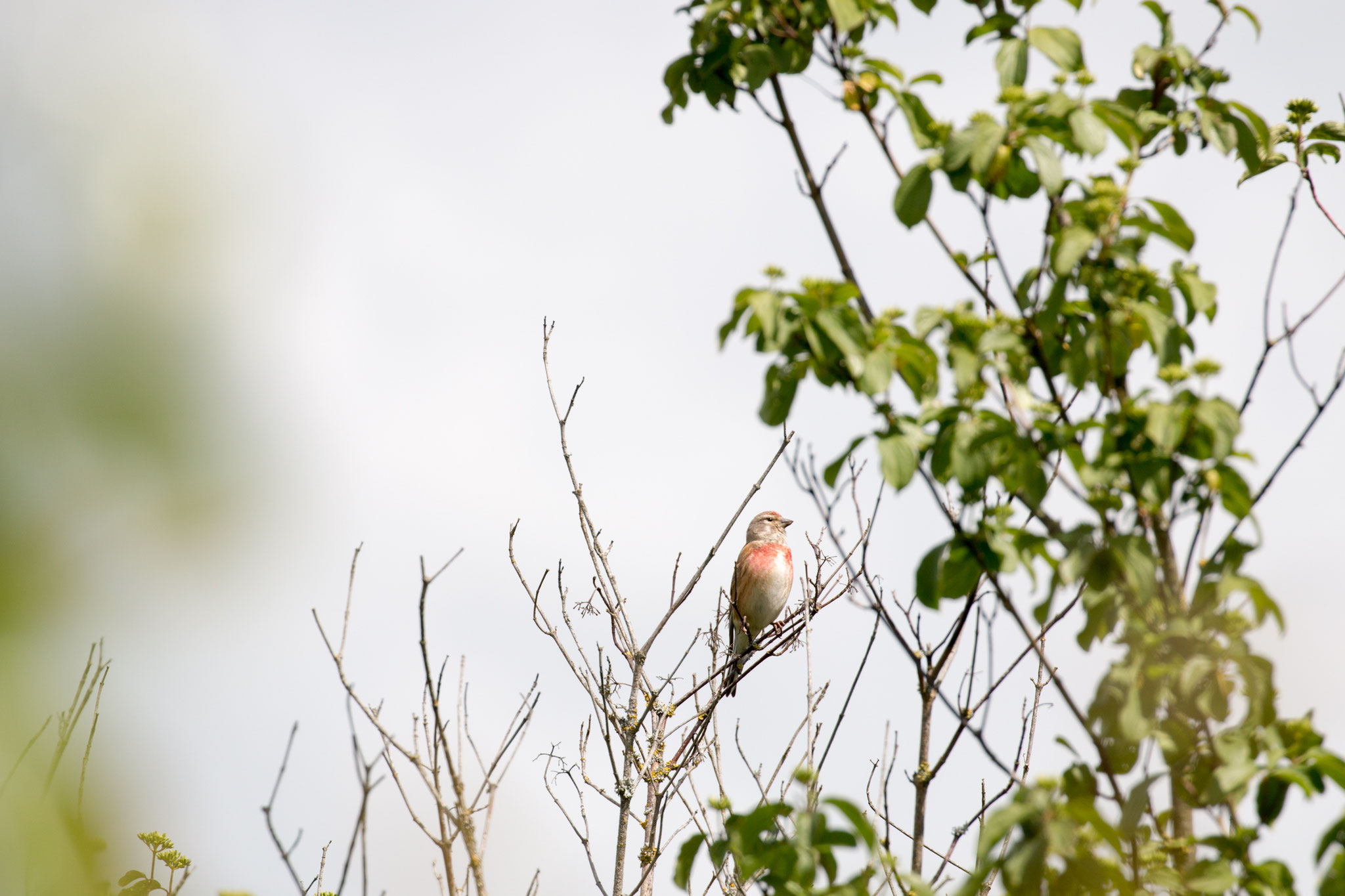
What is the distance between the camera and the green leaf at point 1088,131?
89.5 inches

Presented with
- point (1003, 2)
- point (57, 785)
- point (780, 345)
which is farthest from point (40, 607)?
point (1003, 2)

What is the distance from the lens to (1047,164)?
232cm

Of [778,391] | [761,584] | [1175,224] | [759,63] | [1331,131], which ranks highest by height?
[761,584]

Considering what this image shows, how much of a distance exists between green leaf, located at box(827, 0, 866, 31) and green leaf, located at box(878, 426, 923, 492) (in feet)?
3.15

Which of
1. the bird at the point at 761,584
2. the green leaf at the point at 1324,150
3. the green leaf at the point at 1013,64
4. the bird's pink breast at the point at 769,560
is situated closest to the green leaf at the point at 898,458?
the green leaf at the point at 1013,64

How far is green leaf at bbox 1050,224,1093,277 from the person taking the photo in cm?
230

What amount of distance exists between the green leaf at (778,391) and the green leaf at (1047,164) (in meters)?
0.67

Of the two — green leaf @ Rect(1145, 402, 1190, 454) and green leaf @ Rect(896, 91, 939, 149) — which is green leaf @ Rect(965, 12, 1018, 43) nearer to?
green leaf @ Rect(896, 91, 939, 149)

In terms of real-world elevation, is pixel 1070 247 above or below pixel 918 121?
below

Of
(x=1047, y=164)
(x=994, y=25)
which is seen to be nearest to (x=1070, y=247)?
(x=1047, y=164)

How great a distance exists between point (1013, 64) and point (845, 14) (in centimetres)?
41

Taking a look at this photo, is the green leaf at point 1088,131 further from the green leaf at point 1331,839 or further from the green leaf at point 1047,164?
the green leaf at point 1331,839

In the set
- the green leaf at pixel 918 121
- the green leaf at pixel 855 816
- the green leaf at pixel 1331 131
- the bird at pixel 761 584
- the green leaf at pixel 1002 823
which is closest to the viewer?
the green leaf at pixel 1002 823

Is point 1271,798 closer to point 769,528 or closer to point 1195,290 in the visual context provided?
point 1195,290
